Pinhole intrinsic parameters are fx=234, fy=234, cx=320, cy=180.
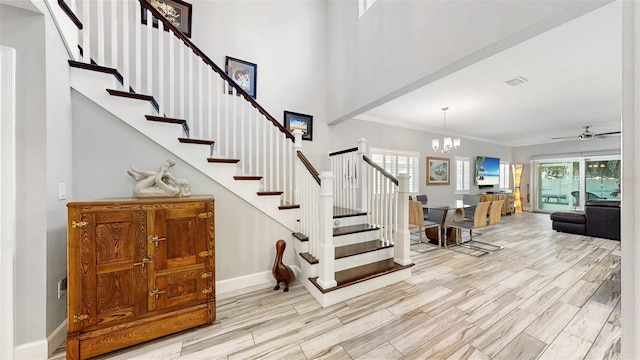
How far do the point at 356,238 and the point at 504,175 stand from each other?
8.85 meters

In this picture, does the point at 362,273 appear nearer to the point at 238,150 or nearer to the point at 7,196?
the point at 238,150

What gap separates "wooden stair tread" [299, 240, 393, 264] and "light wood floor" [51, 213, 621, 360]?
0.39m

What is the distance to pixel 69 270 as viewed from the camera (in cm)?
165

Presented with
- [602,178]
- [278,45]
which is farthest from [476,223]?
[602,178]

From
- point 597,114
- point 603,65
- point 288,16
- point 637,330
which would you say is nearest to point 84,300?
point 637,330

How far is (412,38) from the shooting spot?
2686 mm

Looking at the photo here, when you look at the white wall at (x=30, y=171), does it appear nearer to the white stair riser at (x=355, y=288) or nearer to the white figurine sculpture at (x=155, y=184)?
the white figurine sculpture at (x=155, y=184)

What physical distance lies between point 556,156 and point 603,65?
652 cm

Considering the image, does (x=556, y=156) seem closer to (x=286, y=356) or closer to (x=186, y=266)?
(x=286, y=356)

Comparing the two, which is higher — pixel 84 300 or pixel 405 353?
pixel 84 300

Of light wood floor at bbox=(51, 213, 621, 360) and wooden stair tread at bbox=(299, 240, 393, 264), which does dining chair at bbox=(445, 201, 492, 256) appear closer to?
light wood floor at bbox=(51, 213, 621, 360)

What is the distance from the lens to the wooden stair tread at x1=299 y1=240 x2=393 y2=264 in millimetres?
2709

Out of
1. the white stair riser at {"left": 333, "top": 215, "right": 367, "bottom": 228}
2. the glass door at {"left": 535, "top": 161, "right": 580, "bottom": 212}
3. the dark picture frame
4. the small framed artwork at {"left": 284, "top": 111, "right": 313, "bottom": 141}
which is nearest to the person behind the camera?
the dark picture frame

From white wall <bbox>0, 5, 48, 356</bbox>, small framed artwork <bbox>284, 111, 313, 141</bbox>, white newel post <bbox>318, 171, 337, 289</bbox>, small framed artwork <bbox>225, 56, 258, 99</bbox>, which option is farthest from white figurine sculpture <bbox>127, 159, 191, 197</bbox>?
small framed artwork <bbox>284, 111, 313, 141</bbox>
